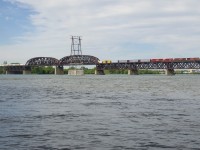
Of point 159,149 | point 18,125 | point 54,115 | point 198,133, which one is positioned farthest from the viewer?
point 54,115

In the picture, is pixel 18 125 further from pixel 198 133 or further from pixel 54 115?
pixel 198 133

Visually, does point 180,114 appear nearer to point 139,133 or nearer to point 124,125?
point 124,125

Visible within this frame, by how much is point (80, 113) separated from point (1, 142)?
621 inches

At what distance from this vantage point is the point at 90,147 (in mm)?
23266

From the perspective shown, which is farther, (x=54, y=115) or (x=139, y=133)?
(x=54, y=115)

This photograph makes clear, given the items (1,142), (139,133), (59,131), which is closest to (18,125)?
(59,131)

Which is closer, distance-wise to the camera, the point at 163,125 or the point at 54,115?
the point at 163,125

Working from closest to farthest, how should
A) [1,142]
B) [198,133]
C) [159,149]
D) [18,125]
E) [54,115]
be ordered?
[159,149] → [1,142] → [198,133] → [18,125] → [54,115]

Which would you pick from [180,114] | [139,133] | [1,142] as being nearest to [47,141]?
[1,142]

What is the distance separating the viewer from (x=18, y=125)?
31016mm

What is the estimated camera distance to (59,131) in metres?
28.4

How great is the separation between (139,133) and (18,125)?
30.0 ft

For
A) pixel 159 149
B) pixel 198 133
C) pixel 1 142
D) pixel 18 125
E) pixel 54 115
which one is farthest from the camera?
pixel 54 115

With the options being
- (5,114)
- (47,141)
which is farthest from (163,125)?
(5,114)
